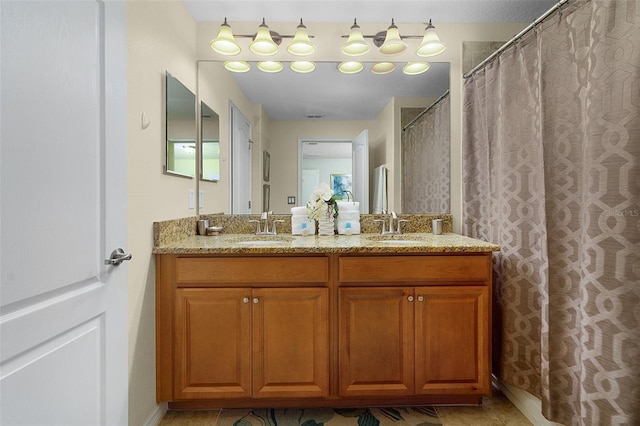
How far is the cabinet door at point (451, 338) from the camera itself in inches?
69.6

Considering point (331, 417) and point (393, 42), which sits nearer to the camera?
point (331, 417)

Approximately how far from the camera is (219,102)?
7.73 ft

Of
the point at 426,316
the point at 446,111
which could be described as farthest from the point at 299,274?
the point at 446,111

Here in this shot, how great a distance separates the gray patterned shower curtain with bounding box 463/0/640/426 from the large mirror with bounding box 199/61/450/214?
536mm

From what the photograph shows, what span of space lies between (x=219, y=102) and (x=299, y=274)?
4.43ft

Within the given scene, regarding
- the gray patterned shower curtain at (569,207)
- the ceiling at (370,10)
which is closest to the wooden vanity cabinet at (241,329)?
the gray patterned shower curtain at (569,207)

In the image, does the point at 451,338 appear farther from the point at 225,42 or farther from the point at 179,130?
the point at 225,42

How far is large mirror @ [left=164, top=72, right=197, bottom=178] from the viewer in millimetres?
1864

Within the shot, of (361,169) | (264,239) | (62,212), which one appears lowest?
(264,239)

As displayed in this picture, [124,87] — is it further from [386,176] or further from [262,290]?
[386,176]

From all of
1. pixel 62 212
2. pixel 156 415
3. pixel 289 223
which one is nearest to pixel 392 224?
pixel 289 223

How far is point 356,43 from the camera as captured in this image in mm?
2215

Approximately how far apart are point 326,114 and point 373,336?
149 cm

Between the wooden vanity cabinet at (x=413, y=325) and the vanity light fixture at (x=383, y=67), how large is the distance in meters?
1.33
